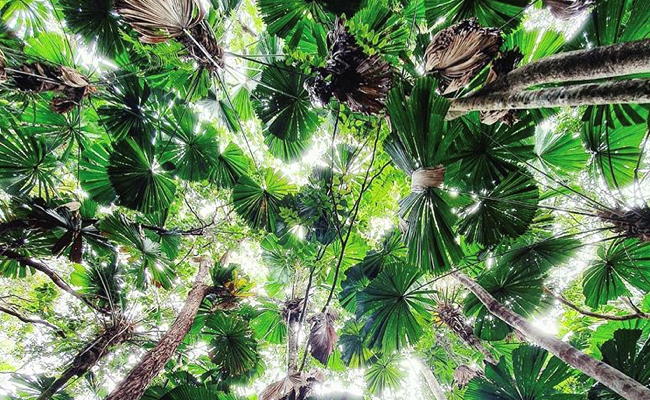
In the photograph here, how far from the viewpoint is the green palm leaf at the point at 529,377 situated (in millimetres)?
2381

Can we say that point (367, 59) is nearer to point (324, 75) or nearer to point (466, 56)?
point (324, 75)

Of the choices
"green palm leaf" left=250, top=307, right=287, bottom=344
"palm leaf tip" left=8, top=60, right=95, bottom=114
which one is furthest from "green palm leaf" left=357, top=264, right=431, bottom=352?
"palm leaf tip" left=8, top=60, right=95, bottom=114

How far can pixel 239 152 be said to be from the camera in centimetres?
319

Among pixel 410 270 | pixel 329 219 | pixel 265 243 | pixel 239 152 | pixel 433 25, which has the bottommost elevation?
pixel 410 270

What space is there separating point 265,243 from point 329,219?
1186 mm

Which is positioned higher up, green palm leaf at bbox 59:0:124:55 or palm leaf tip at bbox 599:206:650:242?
green palm leaf at bbox 59:0:124:55

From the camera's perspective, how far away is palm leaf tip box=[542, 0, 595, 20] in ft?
5.01

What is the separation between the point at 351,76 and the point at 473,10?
1.33 metres

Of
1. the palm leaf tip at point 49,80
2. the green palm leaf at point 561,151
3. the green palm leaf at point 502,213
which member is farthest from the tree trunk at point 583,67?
the palm leaf tip at point 49,80

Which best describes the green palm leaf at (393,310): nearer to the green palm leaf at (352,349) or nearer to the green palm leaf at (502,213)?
the green palm leaf at (502,213)

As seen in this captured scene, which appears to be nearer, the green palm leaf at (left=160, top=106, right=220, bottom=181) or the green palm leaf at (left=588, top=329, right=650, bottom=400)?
the green palm leaf at (left=588, top=329, right=650, bottom=400)

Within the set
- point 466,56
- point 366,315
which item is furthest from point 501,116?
point 366,315

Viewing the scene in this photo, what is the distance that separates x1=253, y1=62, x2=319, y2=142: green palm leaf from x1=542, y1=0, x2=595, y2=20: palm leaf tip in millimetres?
1906

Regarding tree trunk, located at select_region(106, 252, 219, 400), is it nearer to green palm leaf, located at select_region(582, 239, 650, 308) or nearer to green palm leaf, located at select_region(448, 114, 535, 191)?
green palm leaf, located at select_region(448, 114, 535, 191)
